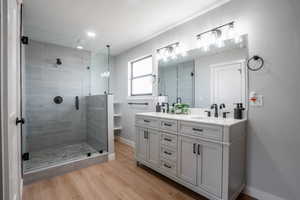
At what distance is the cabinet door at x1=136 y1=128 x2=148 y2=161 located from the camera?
240cm

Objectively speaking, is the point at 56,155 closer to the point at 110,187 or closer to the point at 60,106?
the point at 60,106

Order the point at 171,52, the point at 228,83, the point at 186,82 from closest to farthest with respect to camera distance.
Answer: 1. the point at 228,83
2. the point at 186,82
3. the point at 171,52

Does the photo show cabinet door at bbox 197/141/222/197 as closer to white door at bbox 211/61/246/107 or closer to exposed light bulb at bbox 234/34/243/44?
white door at bbox 211/61/246/107

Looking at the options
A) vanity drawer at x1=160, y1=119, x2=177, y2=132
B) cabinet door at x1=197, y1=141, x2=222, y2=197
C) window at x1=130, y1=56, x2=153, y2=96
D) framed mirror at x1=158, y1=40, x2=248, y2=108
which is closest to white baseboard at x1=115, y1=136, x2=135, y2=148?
window at x1=130, y1=56, x2=153, y2=96

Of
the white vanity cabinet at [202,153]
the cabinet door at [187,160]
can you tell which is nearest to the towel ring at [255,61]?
the white vanity cabinet at [202,153]

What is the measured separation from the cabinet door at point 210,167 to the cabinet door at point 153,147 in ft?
2.19

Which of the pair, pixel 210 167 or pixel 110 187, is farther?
pixel 110 187

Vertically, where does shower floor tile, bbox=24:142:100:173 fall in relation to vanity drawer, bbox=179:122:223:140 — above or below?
below

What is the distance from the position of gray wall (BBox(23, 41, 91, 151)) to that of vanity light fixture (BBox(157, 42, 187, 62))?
218 centimetres

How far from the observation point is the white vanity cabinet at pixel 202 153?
1.50 metres

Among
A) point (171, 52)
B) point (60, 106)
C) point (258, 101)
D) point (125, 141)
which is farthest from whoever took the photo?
point (125, 141)

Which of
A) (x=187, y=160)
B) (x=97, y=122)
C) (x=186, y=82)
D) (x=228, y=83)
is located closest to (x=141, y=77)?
(x=186, y=82)

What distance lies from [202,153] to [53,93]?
351 cm

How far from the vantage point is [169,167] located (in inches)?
79.3
